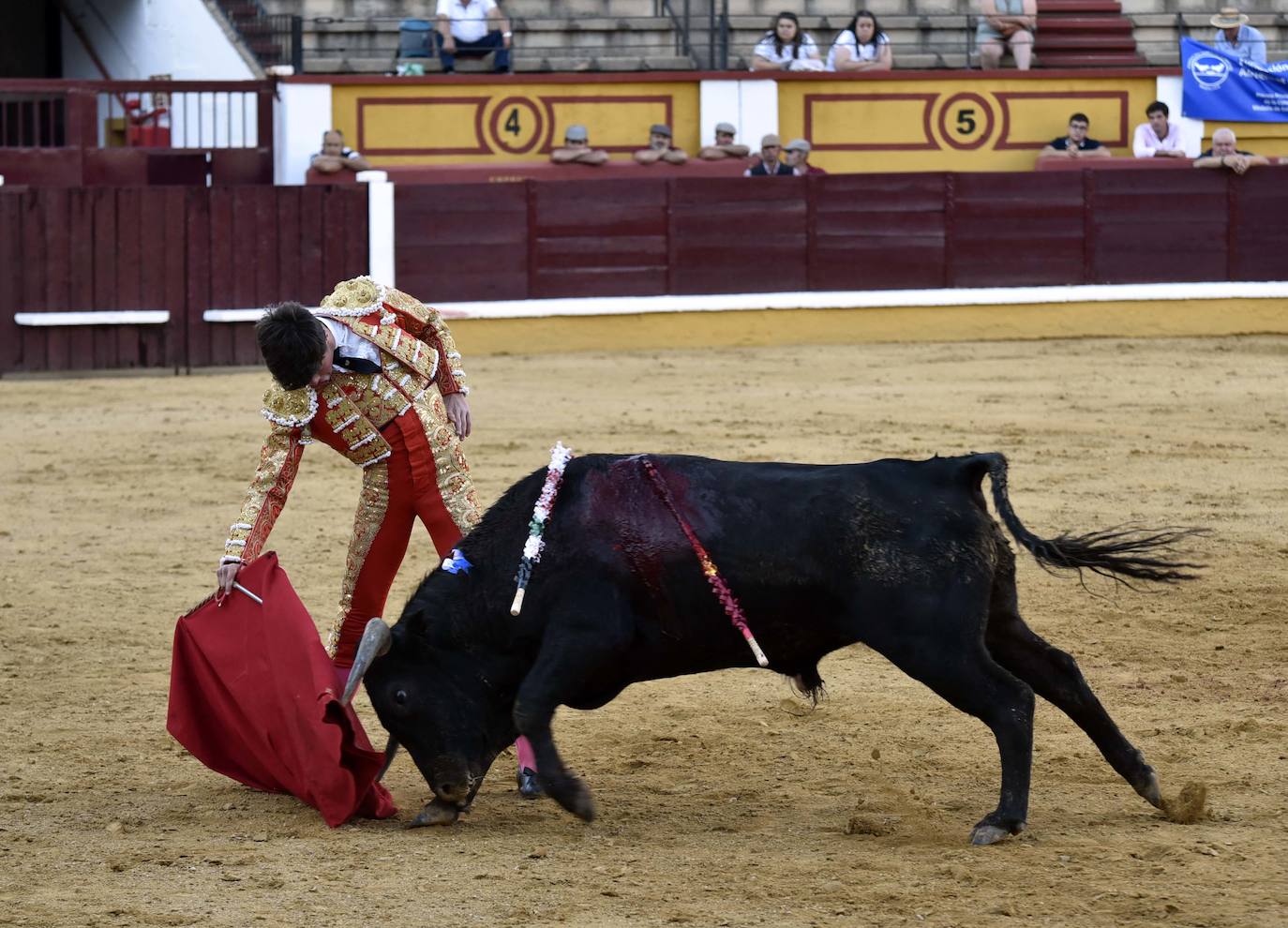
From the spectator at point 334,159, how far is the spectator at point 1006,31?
4524 mm

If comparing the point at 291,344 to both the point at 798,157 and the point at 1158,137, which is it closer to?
the point at 798,157

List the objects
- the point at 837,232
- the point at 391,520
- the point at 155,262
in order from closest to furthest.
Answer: the point at 391,520, the point at 155,262, the point at 837,232

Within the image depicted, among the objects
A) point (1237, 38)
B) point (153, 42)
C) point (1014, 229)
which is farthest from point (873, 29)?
point (153, 42)

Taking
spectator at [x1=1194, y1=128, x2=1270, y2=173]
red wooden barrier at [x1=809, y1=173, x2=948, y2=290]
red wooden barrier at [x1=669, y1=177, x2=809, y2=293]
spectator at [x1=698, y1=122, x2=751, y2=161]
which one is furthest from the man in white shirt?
spectator at [x1=698, y1=122, x2=751, y2=161]

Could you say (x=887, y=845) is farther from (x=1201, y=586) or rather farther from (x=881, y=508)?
(x=1201, y=586)

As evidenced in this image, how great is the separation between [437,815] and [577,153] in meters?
8.94

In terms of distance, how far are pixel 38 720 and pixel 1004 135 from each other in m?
9.88

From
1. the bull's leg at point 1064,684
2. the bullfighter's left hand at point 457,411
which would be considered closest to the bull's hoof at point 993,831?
the bull's leg at point 1064,684

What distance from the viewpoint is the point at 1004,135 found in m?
12.9

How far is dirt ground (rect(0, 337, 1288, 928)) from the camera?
3004 mm

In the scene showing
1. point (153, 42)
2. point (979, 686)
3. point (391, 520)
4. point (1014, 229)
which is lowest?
point (979, 686)

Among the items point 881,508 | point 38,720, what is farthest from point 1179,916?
point 38,720

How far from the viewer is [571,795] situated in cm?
332

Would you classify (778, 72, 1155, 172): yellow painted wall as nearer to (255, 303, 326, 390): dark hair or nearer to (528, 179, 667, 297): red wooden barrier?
(528, 179, 667, 297): red wooden barrier
